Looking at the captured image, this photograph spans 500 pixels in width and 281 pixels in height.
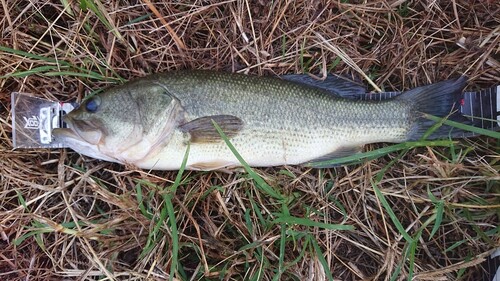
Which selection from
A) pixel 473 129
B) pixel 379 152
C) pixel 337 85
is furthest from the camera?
pixel 337 85

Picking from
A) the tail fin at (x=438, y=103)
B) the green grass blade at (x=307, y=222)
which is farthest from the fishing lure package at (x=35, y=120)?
the tail fin at (x=438, y=103)

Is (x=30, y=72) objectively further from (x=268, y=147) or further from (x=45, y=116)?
(x=268, y=147)

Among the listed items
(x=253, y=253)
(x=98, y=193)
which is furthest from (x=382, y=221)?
(x=98, y=193)

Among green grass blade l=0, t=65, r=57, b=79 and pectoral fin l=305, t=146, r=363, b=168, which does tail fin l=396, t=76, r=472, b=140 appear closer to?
pectoral fin l=305, t=146, r=363, b=168

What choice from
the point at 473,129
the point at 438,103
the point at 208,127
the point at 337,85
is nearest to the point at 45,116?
the point at 208,127

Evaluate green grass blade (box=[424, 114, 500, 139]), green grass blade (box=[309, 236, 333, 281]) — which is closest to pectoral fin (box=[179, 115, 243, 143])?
green grass blade (box=[309, 236, 333, 281])

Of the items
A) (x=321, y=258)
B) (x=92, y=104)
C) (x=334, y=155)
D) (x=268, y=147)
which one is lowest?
(x=321, y=258)

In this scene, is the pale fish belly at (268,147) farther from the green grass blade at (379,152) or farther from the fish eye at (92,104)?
the fish eye at (92,104)

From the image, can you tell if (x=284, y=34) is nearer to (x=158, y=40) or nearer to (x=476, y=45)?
(x=158, y=40)
